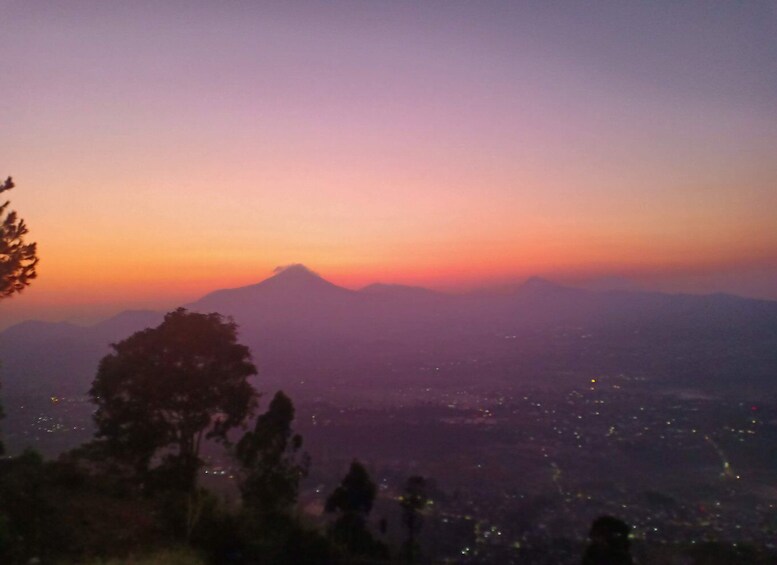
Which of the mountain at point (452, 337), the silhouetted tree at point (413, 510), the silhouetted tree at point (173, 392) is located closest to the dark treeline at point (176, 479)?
the silhouetted tree at point (173, 392)

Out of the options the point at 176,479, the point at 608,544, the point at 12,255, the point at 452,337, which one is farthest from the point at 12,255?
the point at 452,337

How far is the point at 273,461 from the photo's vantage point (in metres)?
11.6

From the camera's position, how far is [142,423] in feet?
35.4

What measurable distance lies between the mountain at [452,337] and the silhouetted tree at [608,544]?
1275 centimetres

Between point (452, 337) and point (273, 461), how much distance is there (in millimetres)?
63485

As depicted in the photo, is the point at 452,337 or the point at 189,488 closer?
the point at 189,488

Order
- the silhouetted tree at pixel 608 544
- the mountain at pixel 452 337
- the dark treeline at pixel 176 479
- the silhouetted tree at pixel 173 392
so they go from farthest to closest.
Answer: the mountain at pixel 452 337, the silhouetted tree at pixel 173 392, the silhouetted tree at pixel 608 544, the dark treeline at pixel 176 479

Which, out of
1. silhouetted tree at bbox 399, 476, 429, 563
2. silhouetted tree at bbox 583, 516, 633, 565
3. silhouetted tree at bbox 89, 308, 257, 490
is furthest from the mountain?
silhouetted tree at bbox 583, 516, 633, 565

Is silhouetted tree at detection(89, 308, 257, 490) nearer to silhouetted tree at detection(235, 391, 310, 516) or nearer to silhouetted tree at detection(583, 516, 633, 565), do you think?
silhouetted tree at detection(235, 391, 310, 516)

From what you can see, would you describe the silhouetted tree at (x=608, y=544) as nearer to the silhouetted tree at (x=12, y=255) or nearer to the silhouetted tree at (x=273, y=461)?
the silhouetted tree at (x=273, y=461)

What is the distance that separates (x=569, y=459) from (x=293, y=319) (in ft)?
195

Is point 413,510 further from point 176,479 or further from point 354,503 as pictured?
point 176,479

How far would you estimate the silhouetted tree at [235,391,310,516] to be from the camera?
1080 cm

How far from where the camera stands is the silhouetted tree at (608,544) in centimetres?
988
